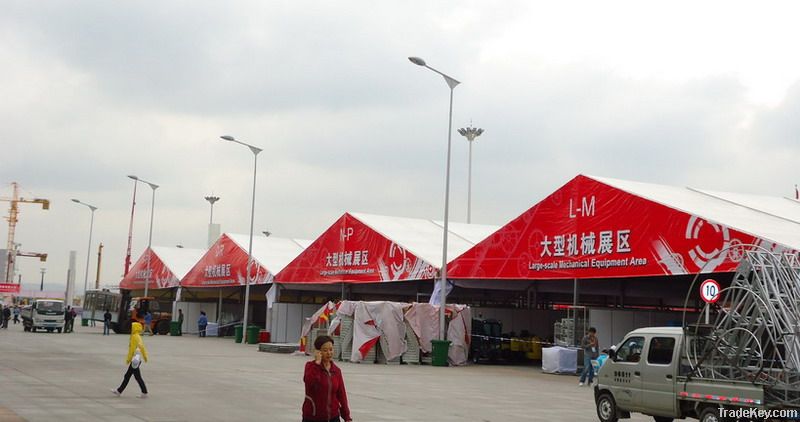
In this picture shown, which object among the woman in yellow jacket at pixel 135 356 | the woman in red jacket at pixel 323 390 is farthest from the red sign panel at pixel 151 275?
the woman in red jacket at pixel 323 390

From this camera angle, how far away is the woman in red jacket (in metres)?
8.63

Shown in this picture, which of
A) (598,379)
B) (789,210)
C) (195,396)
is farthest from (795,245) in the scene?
(195,396)

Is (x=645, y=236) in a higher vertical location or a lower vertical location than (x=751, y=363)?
higher

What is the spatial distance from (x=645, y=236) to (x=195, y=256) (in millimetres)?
47157

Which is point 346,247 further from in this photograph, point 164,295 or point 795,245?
point 164,295

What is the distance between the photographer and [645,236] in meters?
27.1

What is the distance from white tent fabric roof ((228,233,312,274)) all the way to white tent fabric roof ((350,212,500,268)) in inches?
358

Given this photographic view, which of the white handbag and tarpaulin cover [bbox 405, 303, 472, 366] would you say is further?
tarpaulin cover [bbox 405, 303, 472, 366]

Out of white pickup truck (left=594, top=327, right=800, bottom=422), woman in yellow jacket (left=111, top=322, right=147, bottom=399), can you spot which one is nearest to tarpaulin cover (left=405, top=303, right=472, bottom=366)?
woman in yellow jacket (left=111, top=322, right=147, bottom=399)

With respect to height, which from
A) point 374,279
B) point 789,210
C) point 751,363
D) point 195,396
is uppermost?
point 789,210

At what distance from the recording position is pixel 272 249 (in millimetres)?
55062

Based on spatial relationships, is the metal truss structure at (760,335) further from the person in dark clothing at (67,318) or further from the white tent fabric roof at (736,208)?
the person in dark clothing at (67,318)

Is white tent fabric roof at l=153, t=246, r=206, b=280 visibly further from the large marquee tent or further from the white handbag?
the white handbag

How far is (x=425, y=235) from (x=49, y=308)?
81.1 ft
